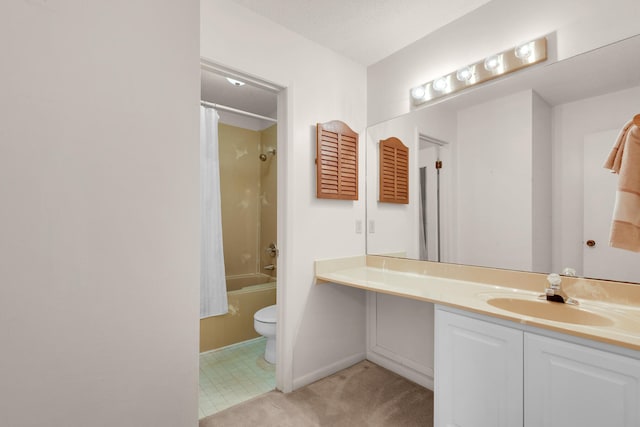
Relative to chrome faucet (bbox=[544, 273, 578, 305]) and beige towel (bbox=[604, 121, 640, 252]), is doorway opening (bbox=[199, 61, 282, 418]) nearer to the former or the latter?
chrome faucet (bbox=[544, 273, 578, 305])

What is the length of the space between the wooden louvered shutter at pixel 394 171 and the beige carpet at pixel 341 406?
49.7 inches

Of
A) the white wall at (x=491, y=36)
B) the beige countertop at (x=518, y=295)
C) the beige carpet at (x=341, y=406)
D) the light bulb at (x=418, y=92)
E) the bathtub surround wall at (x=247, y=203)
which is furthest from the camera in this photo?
the bathtub surround wall at (x=247, y=203)

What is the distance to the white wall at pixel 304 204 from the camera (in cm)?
178

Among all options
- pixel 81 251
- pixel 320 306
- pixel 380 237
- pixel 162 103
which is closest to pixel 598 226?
pixel 380 237

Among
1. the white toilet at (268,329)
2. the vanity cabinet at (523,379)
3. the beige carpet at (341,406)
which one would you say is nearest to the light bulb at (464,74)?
the vanity cabinet at (523,379)

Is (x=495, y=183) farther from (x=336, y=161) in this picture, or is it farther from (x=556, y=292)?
(x=336, y=161)

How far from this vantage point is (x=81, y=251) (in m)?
0.54

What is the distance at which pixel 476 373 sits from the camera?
1223 millimetres

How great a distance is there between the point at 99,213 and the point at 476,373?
1.42 m

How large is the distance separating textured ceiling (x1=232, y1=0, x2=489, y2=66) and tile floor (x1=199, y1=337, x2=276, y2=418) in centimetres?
236

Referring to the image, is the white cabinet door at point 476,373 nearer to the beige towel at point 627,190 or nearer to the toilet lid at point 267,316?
the beige towel at point 627,190

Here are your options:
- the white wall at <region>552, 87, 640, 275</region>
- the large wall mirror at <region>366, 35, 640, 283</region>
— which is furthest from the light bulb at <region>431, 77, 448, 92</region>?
the white wall at <region>552, 87, 640, 275</region>

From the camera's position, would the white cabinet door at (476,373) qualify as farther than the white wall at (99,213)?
Yes

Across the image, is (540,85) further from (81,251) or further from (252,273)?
(252,273)
